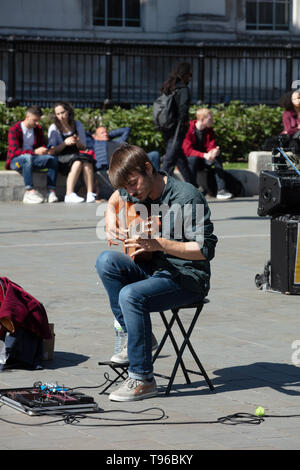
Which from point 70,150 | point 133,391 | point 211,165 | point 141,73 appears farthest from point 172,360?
point 141,73

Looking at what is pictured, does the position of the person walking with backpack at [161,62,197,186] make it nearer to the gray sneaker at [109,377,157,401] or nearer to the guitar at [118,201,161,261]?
the guitar at [118,201,161,261]

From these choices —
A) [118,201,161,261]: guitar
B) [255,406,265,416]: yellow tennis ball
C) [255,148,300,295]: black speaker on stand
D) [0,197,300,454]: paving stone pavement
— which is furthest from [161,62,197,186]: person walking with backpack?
[255,406,265,416]: yellow tennis ball

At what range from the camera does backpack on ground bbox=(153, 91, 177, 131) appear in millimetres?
15469

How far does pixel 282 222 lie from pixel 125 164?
364cm

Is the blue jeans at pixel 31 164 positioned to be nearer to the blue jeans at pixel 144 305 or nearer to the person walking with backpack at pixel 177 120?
the person walking with backpack at pixel 177 120

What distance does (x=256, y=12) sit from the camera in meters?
28.2

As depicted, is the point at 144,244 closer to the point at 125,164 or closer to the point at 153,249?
the point at 153,249

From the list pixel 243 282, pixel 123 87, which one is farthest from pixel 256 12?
pixel 243 282

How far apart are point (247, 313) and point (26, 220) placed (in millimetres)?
6370

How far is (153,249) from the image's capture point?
5898mm

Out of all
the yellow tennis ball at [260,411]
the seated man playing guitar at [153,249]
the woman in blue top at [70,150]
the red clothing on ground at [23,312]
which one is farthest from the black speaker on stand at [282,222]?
→ the woman in blue top at [70,150]

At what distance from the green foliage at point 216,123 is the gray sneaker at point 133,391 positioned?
12.3 m

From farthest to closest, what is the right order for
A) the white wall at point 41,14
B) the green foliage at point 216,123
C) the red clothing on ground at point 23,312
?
the white wall at point 41,14
the green foliage at point 216,123
the red clothing on ground at point 23,312

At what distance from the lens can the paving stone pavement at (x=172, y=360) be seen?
5.21 metres
